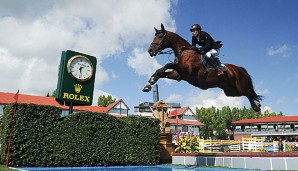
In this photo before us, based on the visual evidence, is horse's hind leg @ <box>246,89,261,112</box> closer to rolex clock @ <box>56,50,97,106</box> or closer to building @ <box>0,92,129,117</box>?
rolex clock @ <box>56,50,97,106</box>

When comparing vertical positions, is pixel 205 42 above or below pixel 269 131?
above

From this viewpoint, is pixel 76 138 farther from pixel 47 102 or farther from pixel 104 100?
pixel 104 100

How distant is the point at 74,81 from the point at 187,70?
1304cm

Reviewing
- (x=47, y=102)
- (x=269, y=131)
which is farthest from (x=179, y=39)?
(x=269, y=131)

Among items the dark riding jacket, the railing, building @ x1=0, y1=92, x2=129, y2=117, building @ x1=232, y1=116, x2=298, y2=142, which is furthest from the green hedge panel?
the railing

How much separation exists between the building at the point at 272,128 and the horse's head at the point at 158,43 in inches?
2286

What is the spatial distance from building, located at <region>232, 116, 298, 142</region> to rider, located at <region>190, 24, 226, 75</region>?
188ft

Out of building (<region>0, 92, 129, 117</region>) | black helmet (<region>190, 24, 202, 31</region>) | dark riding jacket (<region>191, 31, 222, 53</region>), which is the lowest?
dark riding jacket (<region>191, 31, 222, 53</region>)

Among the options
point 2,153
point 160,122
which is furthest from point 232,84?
point 160,122

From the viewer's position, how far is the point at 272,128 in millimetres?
61625

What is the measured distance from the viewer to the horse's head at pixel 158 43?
262 inches

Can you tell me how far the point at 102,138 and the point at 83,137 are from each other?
1.34m

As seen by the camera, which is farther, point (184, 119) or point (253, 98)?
point (184, 119)

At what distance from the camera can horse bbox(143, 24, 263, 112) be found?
269 inches
